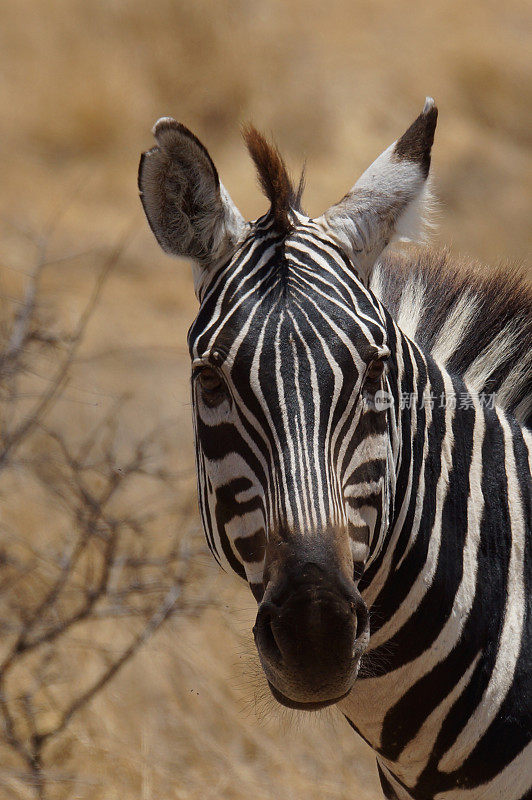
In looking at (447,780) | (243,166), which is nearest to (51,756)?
(447,780)

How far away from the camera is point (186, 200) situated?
2961 mm

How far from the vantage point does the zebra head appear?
231cm

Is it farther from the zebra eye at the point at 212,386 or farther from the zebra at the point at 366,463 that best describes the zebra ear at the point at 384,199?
the zebra eye at the point at 212,386

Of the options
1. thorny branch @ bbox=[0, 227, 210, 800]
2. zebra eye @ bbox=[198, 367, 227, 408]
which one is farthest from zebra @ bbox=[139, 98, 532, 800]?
thorny branch @ bbox=[0, 227, 210, 800]

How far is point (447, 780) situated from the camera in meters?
2.92

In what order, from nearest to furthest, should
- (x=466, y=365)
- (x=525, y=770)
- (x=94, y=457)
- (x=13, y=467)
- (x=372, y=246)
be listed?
(x=525, y=770) → (x=372, y=246) → (x=466, y=365) → (x=13, y=467) → (x=94, y=457)

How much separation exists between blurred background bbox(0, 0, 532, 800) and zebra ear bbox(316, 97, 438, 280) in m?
3.26

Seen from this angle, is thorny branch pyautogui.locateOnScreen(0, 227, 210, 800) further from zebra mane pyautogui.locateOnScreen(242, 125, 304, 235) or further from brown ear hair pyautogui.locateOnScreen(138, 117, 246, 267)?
zebra mane pyautogui.locateOnScreen(242, 125, 304, 235)

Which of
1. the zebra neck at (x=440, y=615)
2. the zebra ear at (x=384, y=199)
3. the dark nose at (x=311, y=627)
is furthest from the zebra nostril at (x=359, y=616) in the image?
the zebra ear at (x=384, y=199)

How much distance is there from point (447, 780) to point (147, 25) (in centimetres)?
996

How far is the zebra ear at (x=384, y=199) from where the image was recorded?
2.93m

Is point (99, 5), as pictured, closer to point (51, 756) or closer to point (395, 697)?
point (51, 756)

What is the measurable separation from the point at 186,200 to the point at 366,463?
1113 mm

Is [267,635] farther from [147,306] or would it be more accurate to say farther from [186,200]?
[147,306]
